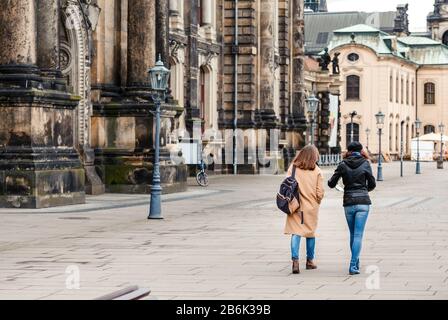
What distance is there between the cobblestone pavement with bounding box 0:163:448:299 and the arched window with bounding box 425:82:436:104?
100242 mm

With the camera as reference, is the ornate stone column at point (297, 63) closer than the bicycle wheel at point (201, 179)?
No

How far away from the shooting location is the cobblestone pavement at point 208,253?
43.9ft

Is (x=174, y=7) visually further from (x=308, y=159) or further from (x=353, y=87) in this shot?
(x=353, y=87)

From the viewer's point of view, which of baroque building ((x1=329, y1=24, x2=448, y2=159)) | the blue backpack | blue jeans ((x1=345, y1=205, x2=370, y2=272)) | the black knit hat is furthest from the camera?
baroque building ((x1=329, y1=24, x2=448, y2=159))

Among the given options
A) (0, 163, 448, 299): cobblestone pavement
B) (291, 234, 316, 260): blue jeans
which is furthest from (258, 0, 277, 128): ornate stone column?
(291, 234, 316, 260): blue jeans

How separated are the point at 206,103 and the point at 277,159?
5708 mm

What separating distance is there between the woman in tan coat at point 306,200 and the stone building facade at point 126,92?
1263cm

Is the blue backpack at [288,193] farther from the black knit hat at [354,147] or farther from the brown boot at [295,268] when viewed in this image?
the black knit hat at [354,147]

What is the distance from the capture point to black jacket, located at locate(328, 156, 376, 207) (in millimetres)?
15398

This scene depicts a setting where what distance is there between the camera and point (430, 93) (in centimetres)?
13012

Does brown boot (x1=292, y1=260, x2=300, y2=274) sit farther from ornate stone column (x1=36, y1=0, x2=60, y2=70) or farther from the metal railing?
the metal railing

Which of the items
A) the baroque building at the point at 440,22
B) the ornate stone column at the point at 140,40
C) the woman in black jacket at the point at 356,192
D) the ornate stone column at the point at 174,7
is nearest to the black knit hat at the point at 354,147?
the woman in black jacket at the point at 356,192

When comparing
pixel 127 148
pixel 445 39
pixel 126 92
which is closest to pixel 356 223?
pixel 127 148
